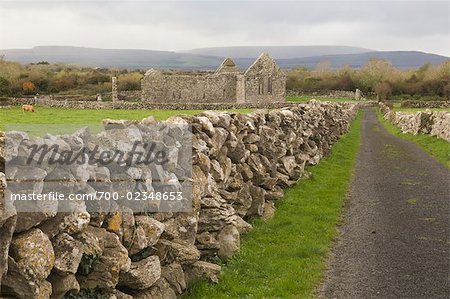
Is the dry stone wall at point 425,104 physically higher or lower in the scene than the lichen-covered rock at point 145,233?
lower

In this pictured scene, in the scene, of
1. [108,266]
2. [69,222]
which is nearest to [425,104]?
[108,266]

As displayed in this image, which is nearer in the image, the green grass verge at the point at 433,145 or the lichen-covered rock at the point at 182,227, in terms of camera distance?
the lichen-covered rock at the point at 182,227

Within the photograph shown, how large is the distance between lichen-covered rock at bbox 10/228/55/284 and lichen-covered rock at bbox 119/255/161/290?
1.35 meters

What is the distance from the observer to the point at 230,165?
36.2 ft

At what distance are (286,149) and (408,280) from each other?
7.99 metres

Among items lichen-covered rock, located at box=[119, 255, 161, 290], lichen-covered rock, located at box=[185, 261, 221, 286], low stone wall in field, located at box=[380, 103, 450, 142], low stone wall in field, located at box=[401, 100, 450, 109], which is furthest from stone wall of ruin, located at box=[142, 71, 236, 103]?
lichen-covered rock, located at box=[119, 255, 161, 290]

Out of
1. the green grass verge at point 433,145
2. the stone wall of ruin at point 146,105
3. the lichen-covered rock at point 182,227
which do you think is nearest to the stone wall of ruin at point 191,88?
the stone wall of ruin at point 146,105

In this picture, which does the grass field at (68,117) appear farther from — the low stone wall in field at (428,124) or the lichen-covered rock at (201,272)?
the low stone wall in field at (428,124)

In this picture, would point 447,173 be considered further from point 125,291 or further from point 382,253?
point 125,291

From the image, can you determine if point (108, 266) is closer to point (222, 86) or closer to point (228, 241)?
point (228, 241)

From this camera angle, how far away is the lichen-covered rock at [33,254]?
5030 mm

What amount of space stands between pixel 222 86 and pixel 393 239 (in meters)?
50.6

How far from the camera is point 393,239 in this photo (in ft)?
36.2

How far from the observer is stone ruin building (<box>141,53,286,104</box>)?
59.5 m
